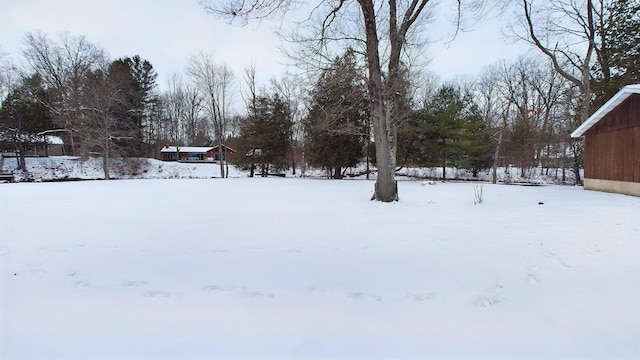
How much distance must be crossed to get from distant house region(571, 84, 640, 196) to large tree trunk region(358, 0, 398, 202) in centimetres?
776

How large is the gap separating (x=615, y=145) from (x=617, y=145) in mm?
107

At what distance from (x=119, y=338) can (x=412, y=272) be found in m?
2.83

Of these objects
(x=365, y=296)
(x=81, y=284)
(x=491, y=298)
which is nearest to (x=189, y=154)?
(x=81, y=284)

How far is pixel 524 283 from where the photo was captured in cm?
308

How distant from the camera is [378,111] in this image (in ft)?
27.3

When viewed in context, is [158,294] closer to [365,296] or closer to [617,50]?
[365,296]

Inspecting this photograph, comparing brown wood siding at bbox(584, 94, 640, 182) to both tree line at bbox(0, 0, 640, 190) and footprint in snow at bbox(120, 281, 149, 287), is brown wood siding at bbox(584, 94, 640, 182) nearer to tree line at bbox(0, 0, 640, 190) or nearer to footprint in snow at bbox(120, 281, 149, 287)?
tree line at bbox(0, 0, 640, 190)

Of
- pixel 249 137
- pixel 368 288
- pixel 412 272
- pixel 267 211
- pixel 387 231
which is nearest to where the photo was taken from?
pixel 368 288

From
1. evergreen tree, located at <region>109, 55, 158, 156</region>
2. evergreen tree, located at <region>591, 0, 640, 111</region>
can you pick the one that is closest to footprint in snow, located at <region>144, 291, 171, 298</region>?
evergreen tree, located at <region>591, 0, 640, 111</region>

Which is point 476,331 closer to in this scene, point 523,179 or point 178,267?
point 178,267

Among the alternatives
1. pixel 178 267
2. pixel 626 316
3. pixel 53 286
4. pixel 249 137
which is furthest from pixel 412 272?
pixel 249 137

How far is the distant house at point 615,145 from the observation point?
9367 millimetres

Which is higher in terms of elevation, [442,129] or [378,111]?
[442,129]

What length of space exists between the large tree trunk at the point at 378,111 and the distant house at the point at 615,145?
776 cm
